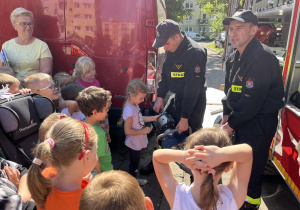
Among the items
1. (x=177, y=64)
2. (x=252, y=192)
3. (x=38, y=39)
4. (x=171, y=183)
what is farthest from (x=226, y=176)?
(x=38, y=39)

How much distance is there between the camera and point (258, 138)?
90.4 inches

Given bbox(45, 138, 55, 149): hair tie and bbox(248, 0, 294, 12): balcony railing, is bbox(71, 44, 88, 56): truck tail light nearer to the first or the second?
bbox(45, 138, 55, 149): hair tie

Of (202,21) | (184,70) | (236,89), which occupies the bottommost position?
(236,89)

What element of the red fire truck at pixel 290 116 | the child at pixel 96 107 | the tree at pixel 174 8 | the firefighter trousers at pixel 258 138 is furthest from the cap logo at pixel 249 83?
the tree at pixel 174 8

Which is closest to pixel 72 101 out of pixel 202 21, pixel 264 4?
pixel 264 4

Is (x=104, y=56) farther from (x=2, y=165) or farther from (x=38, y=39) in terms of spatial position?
(x=2, y=165)

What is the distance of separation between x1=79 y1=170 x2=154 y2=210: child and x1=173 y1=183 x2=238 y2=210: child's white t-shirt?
0.32 meters

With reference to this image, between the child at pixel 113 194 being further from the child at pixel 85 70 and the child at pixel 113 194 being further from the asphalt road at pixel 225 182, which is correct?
the child at pixel 85 70

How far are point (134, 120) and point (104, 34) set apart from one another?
1.33 metres

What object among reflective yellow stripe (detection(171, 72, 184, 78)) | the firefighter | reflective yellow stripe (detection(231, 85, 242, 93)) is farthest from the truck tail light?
reflective yellow stripe (detection(231, 85, 242, 93))

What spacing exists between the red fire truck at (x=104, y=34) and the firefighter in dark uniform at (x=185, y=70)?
57 cm

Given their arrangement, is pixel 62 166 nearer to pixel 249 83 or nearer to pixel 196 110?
pixel 249 83

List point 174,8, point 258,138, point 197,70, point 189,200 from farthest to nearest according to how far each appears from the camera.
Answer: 1. point 174,8
2. point 197,70
3. point 258,138
4. point 189,200

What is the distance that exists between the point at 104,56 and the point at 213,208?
2656 millimetres
